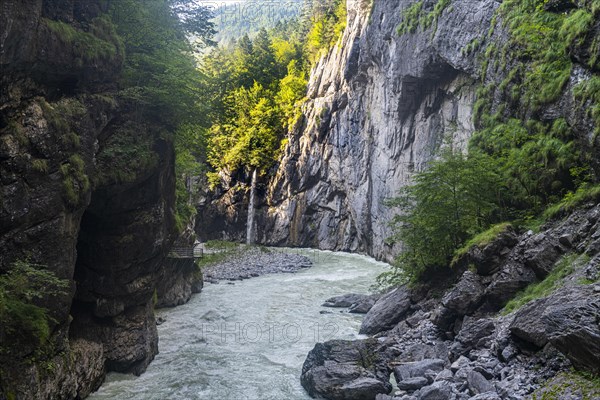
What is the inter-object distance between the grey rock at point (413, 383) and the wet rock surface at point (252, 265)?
19.4 metres

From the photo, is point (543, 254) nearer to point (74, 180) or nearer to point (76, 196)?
point (76, 196)

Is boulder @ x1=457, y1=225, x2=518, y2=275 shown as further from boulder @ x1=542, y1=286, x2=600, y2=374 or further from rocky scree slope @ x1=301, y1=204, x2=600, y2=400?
boulder @ x1=542, y1=286, x2=600, y2=374

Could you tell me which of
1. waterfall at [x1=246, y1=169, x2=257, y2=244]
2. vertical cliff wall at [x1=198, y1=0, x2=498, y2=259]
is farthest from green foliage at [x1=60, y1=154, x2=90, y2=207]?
waterfall at [x1=246, y1=169, x2=257, y2=244]

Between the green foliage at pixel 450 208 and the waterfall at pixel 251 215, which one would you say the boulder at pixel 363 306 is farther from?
the waterfall at pixel 251 215

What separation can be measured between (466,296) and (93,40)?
12.0m

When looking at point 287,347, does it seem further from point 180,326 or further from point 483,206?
point 483,206

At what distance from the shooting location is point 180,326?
1778 centimetres

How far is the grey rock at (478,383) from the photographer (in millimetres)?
8727

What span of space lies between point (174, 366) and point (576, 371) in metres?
10.4

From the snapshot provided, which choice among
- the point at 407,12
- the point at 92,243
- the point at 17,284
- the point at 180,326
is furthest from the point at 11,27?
the point at 407,12

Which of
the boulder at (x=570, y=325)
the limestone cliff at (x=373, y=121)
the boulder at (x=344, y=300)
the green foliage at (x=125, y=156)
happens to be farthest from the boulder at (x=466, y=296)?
the green foliage at (x=125, y=156)

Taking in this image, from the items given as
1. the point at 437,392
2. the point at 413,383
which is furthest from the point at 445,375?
the point at 437,392

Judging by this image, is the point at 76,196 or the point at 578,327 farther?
the point at 76,196

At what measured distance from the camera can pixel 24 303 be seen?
8086 millimetres
